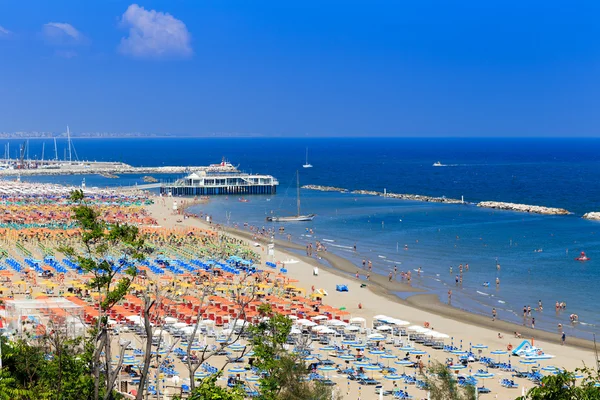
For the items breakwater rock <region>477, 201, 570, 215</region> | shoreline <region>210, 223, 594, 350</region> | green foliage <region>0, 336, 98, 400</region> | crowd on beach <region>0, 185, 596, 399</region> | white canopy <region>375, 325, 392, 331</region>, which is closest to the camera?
green foliage <region>0, 336, 98, 400</region>

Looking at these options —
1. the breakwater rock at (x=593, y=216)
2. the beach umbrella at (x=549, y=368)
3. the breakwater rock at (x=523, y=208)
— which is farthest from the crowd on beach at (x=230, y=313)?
the breakwater rock at (x=523, y=208)

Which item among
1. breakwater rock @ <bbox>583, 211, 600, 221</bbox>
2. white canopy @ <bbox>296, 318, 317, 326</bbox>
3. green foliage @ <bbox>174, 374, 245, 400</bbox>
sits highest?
green foliage @ <bbox>174, 374, 245, 400</bbox>

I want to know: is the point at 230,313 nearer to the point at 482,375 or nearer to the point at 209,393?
the point at 482,375

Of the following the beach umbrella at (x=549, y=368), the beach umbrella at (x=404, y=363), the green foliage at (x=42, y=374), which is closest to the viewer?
the green foliage at (x=42, y=374)

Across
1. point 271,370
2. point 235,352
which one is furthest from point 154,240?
point 271,370

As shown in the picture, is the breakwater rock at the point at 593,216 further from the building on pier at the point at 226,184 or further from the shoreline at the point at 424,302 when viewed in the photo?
the building on pier at the point at 226,184

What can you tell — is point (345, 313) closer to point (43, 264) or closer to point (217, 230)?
point (43, 264)

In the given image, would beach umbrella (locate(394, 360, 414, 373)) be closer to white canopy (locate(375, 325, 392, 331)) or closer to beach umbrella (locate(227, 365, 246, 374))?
white canopy (locate(375, 325, 392, 331))

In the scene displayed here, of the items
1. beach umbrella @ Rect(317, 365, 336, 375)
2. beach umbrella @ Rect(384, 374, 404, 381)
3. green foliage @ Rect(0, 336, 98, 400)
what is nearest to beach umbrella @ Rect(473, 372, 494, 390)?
beach umbrella @ Rect(384, 374, 404, 381)

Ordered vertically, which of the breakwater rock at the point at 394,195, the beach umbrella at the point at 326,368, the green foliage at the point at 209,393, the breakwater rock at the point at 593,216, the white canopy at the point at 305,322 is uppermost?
the green foliage at the point at 209,393
